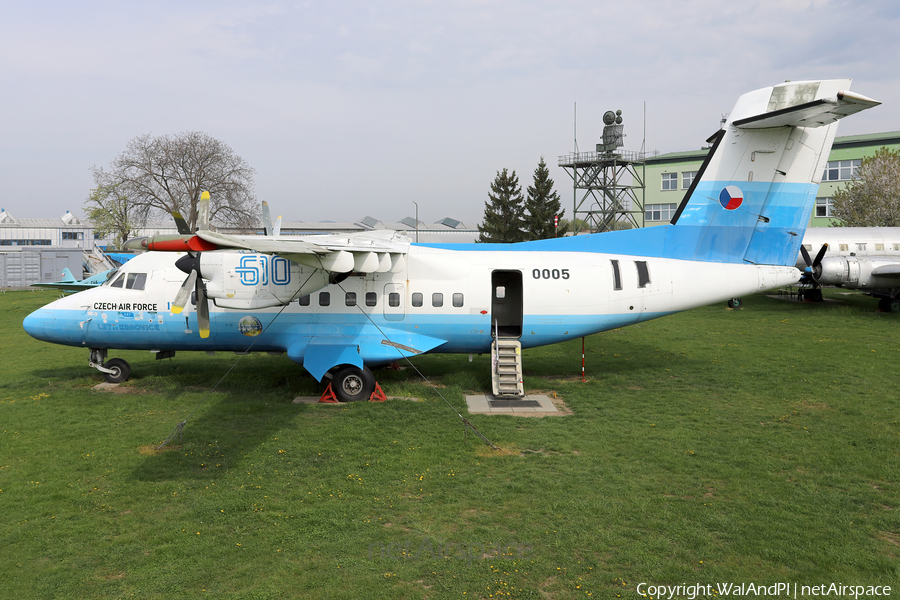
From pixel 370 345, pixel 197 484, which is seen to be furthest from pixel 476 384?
pixel 197 484

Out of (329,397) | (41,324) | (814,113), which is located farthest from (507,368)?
(41,324)

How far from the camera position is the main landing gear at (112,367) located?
1608 cm

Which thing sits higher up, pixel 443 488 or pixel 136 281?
pixel 136 281

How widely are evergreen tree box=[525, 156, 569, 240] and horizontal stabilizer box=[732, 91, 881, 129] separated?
158ft

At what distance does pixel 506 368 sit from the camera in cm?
1482

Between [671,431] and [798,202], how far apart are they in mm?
8282

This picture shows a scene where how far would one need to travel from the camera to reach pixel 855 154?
189ft

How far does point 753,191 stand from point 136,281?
17713 millimetres

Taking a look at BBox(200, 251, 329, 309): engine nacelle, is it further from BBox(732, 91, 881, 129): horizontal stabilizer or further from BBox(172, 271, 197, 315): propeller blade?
BBox(732, 91, 881, 129): horizontal stabilizer

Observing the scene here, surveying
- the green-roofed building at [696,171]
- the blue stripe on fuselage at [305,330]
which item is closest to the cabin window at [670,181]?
the green-roofed building at [696,171]

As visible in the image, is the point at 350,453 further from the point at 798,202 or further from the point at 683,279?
the point at 798,202

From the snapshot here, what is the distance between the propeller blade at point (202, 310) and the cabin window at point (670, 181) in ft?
217

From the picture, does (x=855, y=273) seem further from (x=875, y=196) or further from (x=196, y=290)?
(x=196, y=290)

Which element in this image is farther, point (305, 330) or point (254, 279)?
point (305, 330)
